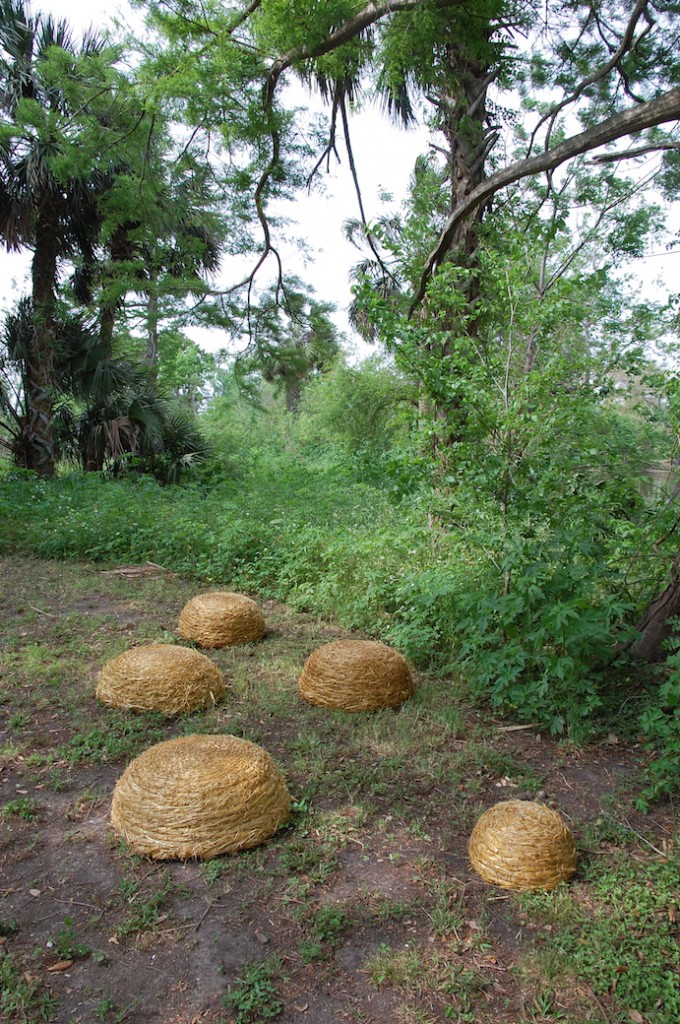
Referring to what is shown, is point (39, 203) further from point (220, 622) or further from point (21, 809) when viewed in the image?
point (21, 809)

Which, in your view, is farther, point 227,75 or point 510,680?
point 227,75

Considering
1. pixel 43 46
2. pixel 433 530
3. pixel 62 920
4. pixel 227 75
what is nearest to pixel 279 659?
pixel 433 530

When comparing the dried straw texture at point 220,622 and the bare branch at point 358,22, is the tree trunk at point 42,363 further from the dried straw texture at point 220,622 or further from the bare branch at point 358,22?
the bare branch at point 358,22

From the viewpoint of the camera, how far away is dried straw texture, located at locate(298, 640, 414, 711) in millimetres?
4352

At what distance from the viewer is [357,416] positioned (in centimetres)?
1806

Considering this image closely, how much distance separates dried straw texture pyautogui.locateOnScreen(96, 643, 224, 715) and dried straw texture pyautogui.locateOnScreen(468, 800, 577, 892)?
2038 millimetres

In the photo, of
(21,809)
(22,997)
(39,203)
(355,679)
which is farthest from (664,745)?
(39,203)

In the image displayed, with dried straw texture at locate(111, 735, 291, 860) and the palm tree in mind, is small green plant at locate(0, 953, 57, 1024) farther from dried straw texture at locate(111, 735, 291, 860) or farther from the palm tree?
the palm tree

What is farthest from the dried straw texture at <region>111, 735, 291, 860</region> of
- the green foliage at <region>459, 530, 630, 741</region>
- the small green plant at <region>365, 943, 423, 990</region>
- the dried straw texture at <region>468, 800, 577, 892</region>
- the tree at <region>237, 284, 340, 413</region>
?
the tree at <region>237, 284, 340, 413</region>

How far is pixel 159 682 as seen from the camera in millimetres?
4195

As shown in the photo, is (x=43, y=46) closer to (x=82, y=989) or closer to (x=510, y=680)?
(x=510, y=680)

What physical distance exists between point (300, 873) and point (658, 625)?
2.75 meters

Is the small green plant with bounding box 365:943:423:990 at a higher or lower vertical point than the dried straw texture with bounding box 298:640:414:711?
lower

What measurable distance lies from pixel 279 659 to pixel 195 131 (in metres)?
4.85
